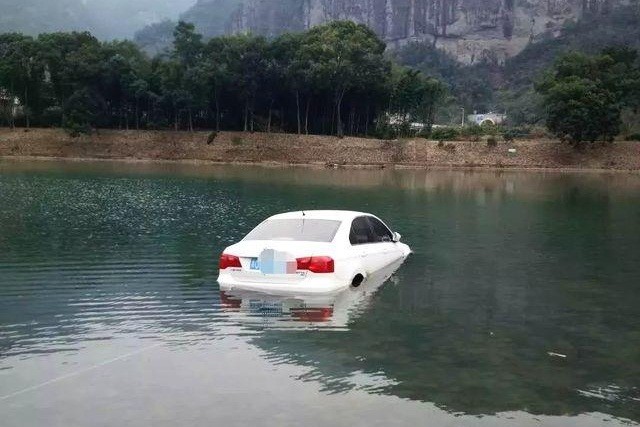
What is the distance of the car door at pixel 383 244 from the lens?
13.2 m

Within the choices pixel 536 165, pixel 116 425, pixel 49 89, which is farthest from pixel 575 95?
pixel 116 425

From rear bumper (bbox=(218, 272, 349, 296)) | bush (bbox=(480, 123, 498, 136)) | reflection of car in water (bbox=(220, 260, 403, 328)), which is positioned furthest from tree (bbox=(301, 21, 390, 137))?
rear bumper (bbox=(218, 272, 349, 296))

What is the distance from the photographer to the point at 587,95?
7162cm

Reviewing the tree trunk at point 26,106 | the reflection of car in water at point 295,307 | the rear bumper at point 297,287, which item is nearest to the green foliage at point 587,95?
the tree trunk at point 26,106

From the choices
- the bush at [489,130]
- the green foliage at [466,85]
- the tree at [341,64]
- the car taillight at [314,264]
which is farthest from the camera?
the green foliage at [466,85]

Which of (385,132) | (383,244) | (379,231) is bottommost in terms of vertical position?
(383,244)

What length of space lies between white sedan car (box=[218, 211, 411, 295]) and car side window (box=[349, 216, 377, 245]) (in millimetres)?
23

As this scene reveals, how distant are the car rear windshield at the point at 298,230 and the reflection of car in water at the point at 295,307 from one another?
1.01m

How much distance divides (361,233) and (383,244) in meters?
0.97

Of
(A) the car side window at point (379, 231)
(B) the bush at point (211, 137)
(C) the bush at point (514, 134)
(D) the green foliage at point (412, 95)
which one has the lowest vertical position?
(A) the car side window at point (379, 231)

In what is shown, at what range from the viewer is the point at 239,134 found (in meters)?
76.9

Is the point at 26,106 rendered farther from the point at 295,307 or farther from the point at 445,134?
the point at 295,307

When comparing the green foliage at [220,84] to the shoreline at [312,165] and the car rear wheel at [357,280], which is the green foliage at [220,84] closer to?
the shoreline at [312,165]

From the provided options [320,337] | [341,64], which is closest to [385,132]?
[341,64]
